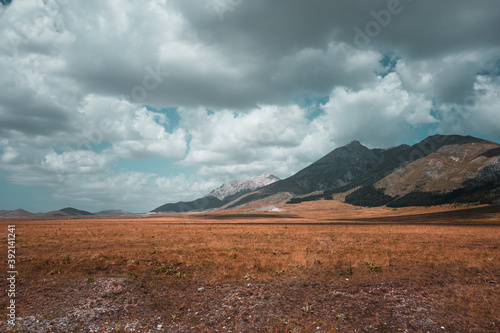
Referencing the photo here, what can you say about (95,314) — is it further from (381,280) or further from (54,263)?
(381,280)

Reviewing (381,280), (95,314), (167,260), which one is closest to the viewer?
(95,314)

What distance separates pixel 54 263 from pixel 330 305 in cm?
2107

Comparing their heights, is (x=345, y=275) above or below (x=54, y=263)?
below

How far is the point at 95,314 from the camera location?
40.4ft

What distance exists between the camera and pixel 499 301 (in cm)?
1354

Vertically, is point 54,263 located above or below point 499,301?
above

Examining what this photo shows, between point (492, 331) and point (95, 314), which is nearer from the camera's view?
point (492, 331)

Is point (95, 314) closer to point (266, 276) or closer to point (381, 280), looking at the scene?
point (266, 276)

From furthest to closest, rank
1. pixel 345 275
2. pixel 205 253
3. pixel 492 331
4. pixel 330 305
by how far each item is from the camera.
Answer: pixel 205 253 < pixel 345 275 < pixel 330 305 < pixel 492 331

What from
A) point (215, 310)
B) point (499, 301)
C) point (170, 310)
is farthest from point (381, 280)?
point (170, 310)

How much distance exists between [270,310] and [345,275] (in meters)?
8.16

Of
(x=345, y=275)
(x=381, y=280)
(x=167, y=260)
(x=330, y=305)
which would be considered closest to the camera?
(x=330, y=305)

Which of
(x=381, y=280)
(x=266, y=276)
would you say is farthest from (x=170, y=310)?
(x=381, y=280)

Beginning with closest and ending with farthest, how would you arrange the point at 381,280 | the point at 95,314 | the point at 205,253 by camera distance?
the point at 95,314 < the point at 381,280 < the point at 205,253
